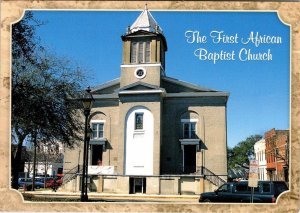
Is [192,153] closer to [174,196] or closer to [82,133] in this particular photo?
[174,196]

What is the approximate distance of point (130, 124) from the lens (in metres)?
21.2

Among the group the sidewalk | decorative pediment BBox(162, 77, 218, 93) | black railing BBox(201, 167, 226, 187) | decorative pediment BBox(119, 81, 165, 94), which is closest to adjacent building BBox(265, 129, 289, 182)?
black railing BBox(201, 167, 226, 187)

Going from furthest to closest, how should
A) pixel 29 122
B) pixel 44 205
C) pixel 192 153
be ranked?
1. pixel 192 153
2. pixel 29 122
3. pixel 44 205

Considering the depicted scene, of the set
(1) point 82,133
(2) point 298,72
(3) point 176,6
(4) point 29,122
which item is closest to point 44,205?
(4) point 29,122

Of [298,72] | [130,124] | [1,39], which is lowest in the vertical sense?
[130,124]

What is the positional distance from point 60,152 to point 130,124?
4.35 meters

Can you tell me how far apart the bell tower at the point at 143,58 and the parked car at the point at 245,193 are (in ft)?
17.4

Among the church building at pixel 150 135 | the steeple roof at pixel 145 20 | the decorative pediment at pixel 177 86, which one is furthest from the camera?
the church building at pixel 150 135

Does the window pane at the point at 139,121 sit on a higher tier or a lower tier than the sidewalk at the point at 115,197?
higher

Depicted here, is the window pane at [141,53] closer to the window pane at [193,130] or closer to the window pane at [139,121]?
the window pane at [139,121]

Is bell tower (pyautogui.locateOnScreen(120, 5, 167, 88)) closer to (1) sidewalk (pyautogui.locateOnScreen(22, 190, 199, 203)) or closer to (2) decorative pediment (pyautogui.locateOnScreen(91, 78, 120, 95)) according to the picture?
(2) decorative pediment (pyautogui.locateOnScreen(91, 78, 120, 95))

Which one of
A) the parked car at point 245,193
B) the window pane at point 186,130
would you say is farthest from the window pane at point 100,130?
the parked car at point 245,193

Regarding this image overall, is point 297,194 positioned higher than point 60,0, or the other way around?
point 60,0

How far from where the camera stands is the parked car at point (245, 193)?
13.6 m
